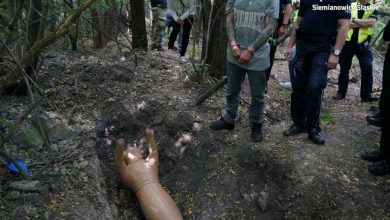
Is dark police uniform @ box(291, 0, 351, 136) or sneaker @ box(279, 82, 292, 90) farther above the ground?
dark police uniform @ box(291, 0, 351, 136)

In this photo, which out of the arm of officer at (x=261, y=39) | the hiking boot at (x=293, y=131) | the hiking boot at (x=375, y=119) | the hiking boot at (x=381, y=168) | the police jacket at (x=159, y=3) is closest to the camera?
the hiking boot at (x=381, y=168)

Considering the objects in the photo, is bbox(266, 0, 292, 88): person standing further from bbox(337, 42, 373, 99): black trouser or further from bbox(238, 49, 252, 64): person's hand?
bbox(238, 49, 252, 64): person's hand

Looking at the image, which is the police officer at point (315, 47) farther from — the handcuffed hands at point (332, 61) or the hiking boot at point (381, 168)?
the hiking boot at point (381, 168)

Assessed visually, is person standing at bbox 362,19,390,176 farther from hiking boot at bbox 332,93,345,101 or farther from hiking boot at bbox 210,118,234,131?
hiking boot at bbox 332,93,345,101

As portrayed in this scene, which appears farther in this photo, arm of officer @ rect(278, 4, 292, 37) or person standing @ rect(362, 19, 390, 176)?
arm of officer @ rect(278, 4, 292, 37)

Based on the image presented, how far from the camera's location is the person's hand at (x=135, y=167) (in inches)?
170

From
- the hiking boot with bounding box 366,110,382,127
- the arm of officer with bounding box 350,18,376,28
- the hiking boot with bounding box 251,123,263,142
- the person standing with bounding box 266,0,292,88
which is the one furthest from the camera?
the person standing with bounding box 266,0,292,88

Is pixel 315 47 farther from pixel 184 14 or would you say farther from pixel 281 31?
pixel 184 14

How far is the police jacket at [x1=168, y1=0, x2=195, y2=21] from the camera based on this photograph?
696cm

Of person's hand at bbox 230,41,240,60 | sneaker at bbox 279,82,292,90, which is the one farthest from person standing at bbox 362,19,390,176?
sneaker at bbox 279,82,292,90

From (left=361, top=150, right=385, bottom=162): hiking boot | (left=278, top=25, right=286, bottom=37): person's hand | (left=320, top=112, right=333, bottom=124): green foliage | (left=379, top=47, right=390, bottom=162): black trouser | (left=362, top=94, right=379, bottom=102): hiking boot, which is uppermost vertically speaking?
(left=278, top=25, right=286, bottom=37): person's hand

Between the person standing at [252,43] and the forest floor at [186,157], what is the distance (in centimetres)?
58

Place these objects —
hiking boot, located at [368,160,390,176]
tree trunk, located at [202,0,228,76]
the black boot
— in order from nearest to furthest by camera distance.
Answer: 1. hiking boot, located at [368,160,390,176]
2. tree trunk, located at [202,0,228,76]
3. the black boot

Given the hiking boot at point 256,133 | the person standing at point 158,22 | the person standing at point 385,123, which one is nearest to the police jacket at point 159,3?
the person standing at point 158,22
